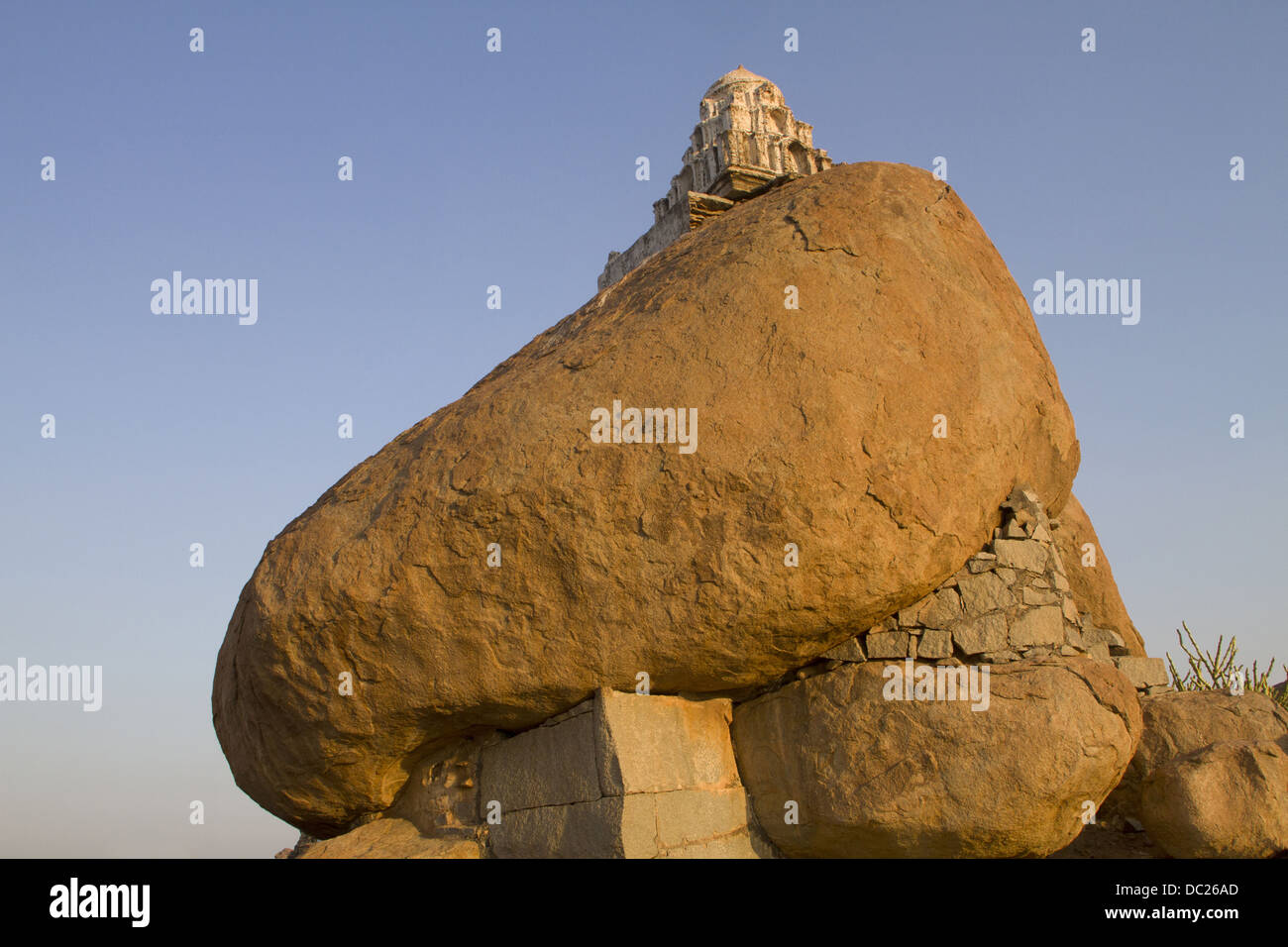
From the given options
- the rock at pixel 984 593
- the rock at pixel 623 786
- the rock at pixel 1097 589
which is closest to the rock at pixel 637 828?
the rock at pixel 623 786

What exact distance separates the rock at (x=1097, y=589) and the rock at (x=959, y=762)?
1913mm

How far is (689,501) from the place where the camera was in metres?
→ 4.80

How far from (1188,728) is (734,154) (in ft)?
27.6

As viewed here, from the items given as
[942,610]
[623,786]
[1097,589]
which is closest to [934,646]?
[942,610]

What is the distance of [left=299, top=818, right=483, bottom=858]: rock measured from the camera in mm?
5293

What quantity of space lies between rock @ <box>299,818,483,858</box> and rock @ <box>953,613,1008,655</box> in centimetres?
261

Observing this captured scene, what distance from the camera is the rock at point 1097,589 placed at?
6.90 metres

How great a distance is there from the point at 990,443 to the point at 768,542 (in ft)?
4.20

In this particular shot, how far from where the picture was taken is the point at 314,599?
209 inches
